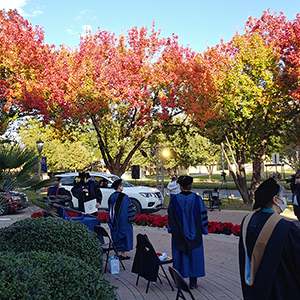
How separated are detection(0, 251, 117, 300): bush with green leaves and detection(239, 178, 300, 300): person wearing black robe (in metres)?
1.32

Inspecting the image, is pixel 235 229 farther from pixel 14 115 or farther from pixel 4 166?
pixel 14 115

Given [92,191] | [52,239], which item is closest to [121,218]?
[52,239]

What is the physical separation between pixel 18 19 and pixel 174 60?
29.2 ft

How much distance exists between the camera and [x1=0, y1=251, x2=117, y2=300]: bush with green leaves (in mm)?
3014

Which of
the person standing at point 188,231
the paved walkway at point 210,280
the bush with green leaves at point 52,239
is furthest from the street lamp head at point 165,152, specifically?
the bush with green leaves at point 52,239

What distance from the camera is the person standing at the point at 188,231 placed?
5.91 meters

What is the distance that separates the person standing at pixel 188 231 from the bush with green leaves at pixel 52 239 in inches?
52.2

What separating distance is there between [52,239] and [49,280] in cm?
202

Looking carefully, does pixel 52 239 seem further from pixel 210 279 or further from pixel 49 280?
pixel 210 279

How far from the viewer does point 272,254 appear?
309cm

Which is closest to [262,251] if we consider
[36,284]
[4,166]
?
[36,284]

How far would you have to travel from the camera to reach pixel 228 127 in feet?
68.8

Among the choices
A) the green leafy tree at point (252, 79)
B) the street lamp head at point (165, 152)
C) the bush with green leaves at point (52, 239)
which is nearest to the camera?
the bush with green leaves at point (52, 239)

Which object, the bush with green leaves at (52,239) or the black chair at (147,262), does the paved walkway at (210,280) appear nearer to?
the black chair at (147,262)
